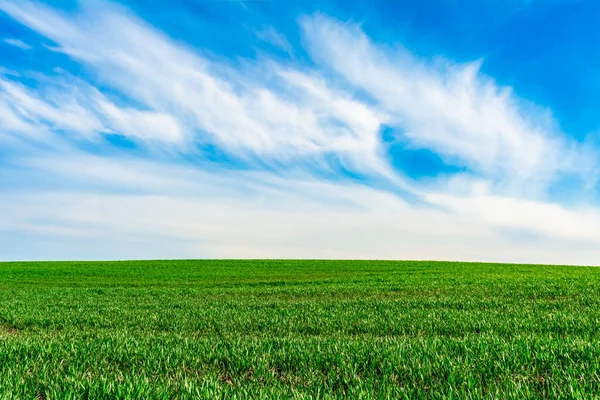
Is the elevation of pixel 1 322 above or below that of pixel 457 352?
below

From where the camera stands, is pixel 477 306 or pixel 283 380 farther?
pixel 477 306

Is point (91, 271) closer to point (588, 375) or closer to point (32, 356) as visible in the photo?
point (32, 356)

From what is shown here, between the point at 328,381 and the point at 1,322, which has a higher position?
the point at 328,381

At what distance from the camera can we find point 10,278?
47281mm

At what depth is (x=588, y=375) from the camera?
20.4ft

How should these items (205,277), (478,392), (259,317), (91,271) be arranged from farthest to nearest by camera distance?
(91,271) < (205,277) < (259,317) < (478,392)

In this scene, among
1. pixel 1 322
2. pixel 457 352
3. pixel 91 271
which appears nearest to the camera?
pixel 457 352

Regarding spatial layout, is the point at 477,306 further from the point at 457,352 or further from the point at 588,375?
the point at 588,375

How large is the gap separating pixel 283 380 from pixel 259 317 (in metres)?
8.22

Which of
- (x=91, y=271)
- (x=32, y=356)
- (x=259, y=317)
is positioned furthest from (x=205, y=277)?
(x=32, y=356)

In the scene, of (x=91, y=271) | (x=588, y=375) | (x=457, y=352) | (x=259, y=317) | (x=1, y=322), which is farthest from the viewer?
(x=91, y=271)

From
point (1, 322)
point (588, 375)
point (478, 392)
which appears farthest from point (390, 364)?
point (1, 322)

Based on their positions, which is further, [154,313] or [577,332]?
[154,313]

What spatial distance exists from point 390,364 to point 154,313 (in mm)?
11993
